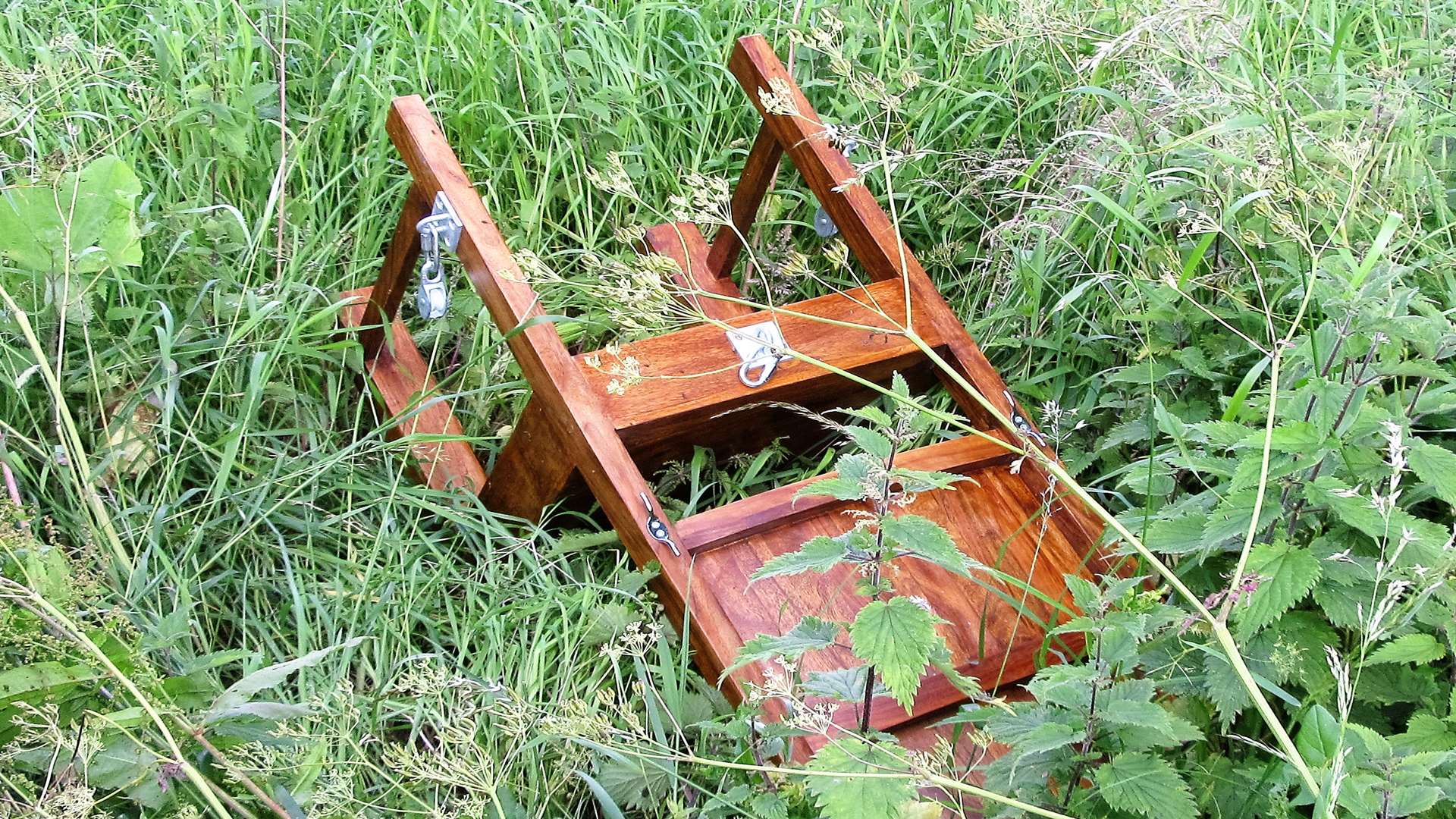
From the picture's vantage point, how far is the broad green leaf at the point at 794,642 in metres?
1.46

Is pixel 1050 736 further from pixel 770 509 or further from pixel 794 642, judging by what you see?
pixel 770 509

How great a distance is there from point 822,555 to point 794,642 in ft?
0.41

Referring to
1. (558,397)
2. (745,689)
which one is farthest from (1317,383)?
(558,397)

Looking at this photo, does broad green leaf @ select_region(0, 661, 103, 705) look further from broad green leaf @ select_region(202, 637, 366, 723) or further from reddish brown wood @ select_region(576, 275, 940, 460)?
reddish brown wood @ select_region(576, 275, 940, 460)

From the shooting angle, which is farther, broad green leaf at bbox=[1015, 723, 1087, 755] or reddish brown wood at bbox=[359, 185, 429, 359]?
reddish brown wood at bbox=[359, 185, 429, 359]

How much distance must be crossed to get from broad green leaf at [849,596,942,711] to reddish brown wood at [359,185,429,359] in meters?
1.26

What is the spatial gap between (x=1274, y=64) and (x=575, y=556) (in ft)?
6.23

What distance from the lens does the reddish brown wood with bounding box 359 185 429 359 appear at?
2.29 metres

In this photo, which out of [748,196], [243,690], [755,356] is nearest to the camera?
[243,690]

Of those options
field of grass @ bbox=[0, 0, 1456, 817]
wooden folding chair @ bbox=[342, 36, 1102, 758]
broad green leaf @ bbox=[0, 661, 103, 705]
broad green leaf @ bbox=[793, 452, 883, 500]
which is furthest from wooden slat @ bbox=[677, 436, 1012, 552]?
broad green leaf @ bbox=[0, 661, 103, 705]

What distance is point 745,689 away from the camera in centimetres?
181

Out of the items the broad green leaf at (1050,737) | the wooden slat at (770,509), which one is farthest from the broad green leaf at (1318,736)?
the wooden slat at (770,509)

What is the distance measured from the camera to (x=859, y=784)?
4.32ft

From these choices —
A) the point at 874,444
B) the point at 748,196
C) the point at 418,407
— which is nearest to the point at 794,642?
the point at 874,444
